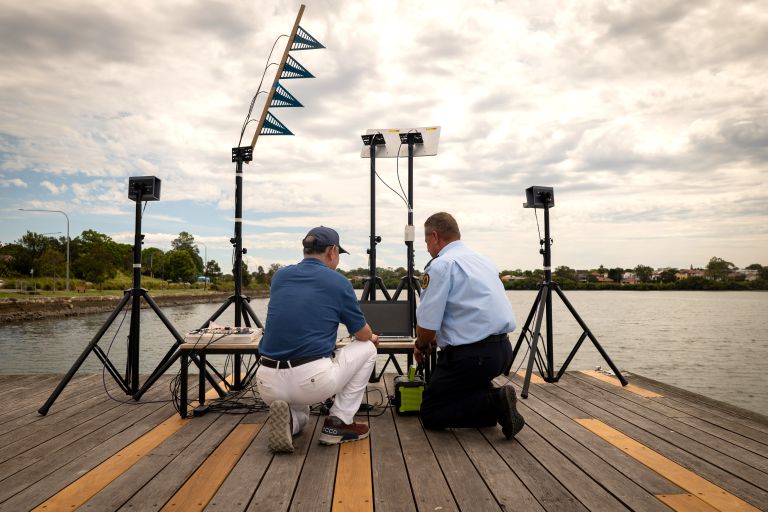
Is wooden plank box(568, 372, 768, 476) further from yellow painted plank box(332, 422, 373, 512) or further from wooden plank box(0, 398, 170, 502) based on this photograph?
wooden plank box(0, 398, 170, 502)

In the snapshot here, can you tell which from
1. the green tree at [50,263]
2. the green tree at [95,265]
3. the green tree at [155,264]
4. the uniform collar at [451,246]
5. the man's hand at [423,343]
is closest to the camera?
the man's hand at [423,343]

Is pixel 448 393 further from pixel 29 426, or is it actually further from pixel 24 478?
pixel 29 426

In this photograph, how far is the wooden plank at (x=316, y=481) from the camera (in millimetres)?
2203

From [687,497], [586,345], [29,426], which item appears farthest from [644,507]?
[586,345]

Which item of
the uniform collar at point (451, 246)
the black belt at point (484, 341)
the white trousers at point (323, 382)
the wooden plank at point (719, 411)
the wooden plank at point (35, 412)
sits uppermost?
the uniform collar at point (451, 246)

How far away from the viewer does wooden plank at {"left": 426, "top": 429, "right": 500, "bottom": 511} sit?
2225 millimetres

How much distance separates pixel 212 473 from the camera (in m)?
2.58

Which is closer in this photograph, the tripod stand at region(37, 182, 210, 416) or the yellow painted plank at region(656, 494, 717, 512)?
the yellow painted plank at region(656, 494, 717, 512)

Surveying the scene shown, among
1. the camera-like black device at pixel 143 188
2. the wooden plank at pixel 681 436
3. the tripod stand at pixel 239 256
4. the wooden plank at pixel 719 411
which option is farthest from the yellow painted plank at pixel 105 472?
the wooden plank at pixel 719 411

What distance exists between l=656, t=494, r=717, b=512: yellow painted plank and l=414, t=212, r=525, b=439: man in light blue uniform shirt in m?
0.95

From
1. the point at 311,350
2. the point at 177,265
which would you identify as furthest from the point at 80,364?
the point at 177,265

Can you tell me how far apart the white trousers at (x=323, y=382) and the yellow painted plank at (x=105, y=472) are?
0.78m

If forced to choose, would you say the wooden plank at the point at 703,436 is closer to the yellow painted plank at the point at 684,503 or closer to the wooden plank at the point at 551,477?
the yellow painted plank at the point at 684,503

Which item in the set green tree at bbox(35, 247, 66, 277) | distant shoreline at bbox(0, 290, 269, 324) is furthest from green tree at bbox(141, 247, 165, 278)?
distant shoreline at bbox(0, 290, 269, 324)
